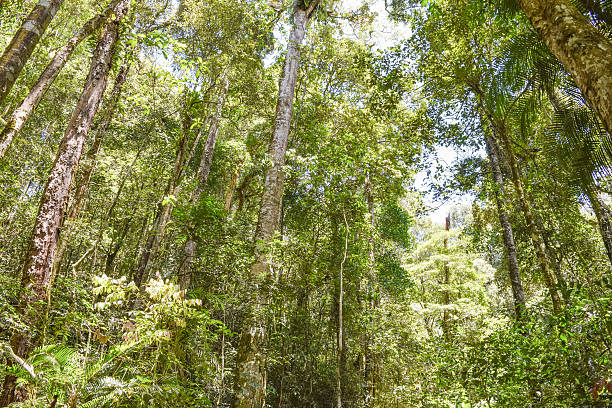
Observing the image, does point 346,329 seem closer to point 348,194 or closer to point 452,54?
point 348,194

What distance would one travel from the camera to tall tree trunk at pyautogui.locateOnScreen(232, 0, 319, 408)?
14.7 ft

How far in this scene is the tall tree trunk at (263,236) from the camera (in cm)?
448

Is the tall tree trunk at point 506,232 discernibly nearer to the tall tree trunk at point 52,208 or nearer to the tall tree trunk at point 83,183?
the tall tree trunk at point 52,208

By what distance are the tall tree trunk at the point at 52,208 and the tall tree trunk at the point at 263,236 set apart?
2501 mm

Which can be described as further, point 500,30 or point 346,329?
point 346,329

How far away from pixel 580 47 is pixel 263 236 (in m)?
4.58

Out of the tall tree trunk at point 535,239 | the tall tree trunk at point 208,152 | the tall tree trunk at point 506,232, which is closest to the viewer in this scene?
the tall tree trunk at point 535,239

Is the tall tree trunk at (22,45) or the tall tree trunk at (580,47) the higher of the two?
the tall tree trunk at (22,45)

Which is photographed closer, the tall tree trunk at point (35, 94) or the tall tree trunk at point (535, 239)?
the tall tree trunk at point (35, 94)

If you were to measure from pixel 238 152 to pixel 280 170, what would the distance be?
28.5 feet

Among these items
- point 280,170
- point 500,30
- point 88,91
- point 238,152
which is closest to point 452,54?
point 500,30

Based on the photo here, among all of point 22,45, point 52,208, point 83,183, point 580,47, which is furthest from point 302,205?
point 580,47

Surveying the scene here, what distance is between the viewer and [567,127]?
17.3ft

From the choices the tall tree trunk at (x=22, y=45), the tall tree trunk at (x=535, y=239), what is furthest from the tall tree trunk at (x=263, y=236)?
the tall tree trunk at (x=535, y=239)
